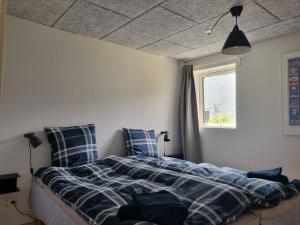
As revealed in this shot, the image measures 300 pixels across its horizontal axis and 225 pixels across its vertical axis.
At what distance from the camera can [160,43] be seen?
3.10 m

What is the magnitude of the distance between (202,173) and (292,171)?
1349 mm

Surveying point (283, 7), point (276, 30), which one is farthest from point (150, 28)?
point (276, 30)

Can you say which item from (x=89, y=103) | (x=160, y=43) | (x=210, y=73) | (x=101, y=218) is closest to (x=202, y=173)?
(x=101, y=218)

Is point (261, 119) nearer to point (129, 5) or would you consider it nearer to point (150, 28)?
point (150, 28)

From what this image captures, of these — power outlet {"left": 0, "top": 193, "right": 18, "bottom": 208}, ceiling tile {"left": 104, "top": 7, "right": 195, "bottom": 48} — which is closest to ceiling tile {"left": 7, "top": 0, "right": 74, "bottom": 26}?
ceiling tile {"left": 104, "top": 7, "right": 195, "bottom": 48}

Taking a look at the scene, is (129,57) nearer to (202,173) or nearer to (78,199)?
(202,173)

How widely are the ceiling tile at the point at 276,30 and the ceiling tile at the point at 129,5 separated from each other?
135cm

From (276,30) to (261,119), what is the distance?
108 centimetres

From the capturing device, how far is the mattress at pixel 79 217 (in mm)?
1511

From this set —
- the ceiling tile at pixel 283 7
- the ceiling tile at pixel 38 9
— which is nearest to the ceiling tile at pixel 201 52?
the ceiling tile at pixel 283 7

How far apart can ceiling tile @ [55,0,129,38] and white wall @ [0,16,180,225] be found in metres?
0.17

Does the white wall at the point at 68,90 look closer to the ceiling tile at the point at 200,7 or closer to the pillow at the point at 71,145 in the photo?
the pillow at the point at 71,145

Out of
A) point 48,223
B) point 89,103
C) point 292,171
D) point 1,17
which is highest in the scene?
point 1,17

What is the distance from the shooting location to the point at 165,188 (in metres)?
1.77
